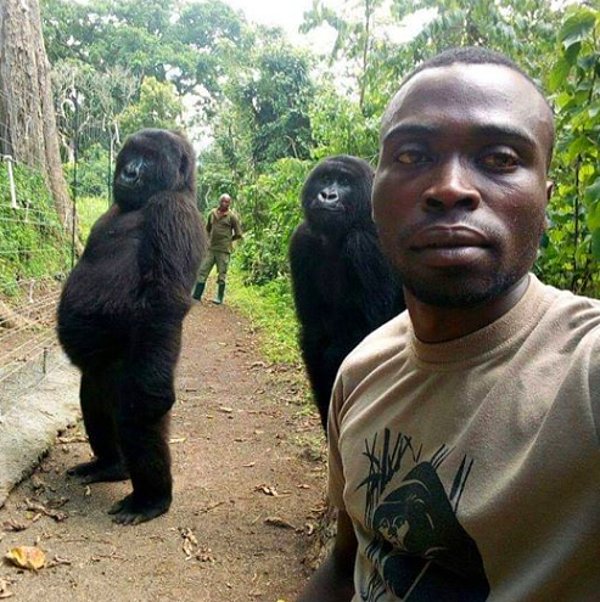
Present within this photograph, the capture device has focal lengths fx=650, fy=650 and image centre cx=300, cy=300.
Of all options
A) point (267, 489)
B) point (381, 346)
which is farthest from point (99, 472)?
point (381, 346)

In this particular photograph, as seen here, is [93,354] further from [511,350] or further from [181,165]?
[511,350]

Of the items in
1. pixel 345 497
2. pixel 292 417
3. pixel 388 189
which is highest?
pixel 388 189

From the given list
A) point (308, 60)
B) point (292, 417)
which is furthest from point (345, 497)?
point (308, 60)

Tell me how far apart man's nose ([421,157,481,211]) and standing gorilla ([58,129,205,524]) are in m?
2.63

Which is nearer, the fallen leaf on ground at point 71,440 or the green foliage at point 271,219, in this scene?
the fallen leaf on ground at point 71,440

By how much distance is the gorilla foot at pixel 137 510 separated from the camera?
3.64 m

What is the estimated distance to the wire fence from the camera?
18.7ft

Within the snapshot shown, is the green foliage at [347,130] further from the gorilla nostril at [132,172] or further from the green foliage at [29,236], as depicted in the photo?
the gorilla nostril at [132,172]

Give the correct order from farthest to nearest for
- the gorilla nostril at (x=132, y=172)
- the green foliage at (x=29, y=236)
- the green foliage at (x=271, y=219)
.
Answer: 1. the green foliage at (x=271, y=219)
2. the green foliage at (x=29, y=236)
3. the gorilla nostril at (x=132, y=172)

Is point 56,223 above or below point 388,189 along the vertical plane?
below

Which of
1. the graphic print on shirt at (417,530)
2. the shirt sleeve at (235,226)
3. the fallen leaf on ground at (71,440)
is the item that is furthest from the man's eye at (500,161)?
the shirt sleeve at (235,226)

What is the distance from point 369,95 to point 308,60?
357 inches

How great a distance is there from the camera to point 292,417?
18.4 ft

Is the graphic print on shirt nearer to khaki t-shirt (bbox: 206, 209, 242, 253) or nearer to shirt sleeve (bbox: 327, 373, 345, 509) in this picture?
shirt sleeve (bbox: 327, 373, 345, 509)
